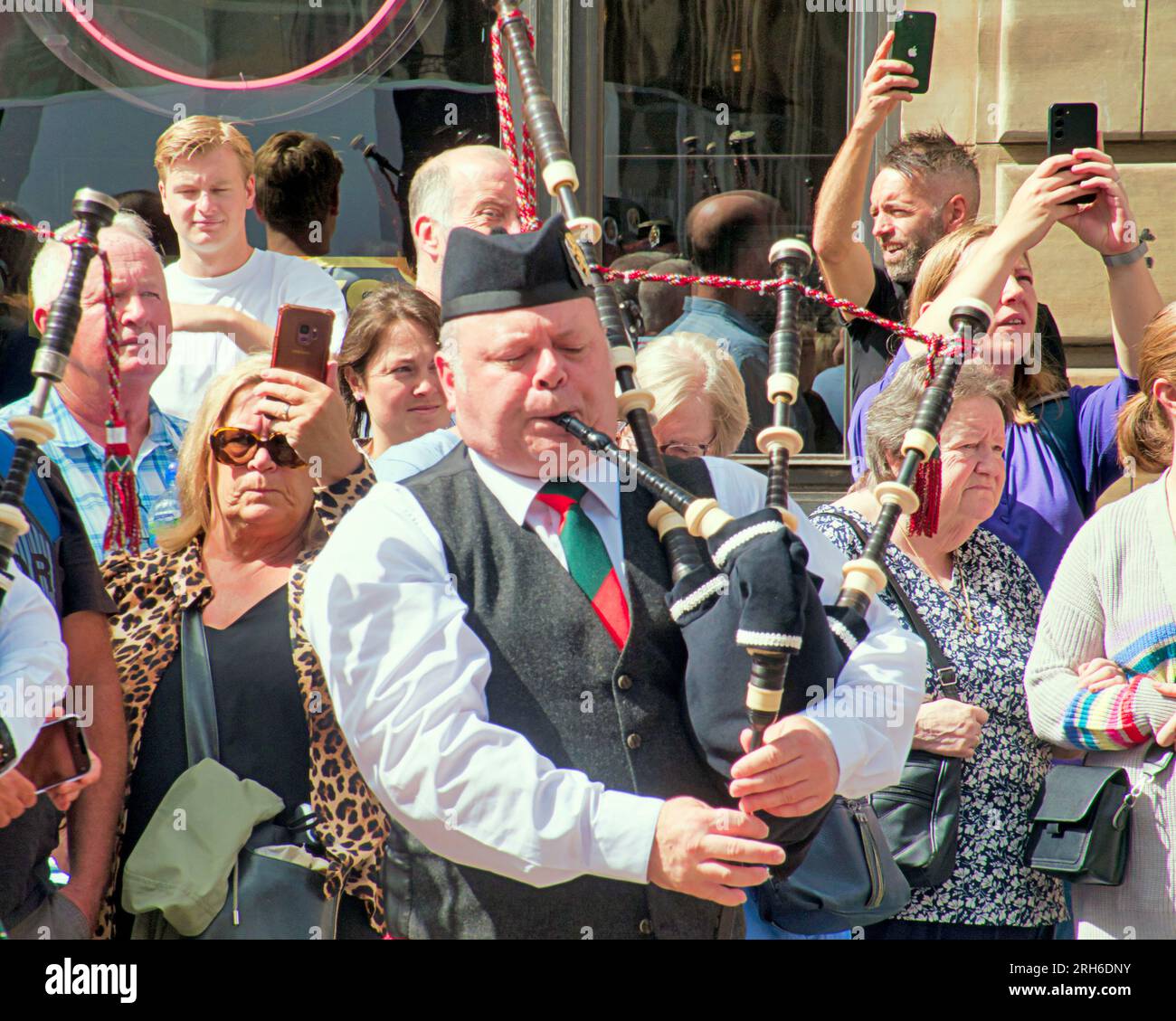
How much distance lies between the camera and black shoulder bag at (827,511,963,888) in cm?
297

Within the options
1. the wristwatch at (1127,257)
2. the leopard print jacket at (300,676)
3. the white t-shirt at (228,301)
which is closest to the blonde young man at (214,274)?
the white t-shirt at (228,301)

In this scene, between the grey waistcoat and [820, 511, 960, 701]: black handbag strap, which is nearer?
the grey waistcoat

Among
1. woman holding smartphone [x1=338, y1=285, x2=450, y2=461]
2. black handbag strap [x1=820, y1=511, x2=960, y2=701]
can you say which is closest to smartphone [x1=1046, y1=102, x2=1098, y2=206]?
black handbag strap [x1=820, y1=511, x2=960, y2=701]

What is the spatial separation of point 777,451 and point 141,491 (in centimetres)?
170

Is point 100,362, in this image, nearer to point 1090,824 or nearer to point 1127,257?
point 1090,824

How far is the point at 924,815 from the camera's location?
3012 millimetres

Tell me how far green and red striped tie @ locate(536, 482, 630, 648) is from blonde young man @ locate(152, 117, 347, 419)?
1.58m

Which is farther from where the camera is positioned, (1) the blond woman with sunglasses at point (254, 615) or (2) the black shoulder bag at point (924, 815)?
(2) the black shoulder bag at point (924, 815)

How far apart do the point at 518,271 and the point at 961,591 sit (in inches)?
54.1

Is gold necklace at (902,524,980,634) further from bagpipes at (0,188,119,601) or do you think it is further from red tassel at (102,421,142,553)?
bagpipes at (0,188,119,601)

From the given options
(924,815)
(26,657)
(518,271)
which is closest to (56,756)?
(26,657)

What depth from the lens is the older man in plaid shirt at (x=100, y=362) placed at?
3189 millimetres

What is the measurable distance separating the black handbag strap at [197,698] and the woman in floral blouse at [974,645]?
1.23 metres

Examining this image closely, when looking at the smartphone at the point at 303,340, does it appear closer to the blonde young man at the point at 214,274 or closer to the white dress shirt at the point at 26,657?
the white dress shirt at the point at 26,657
